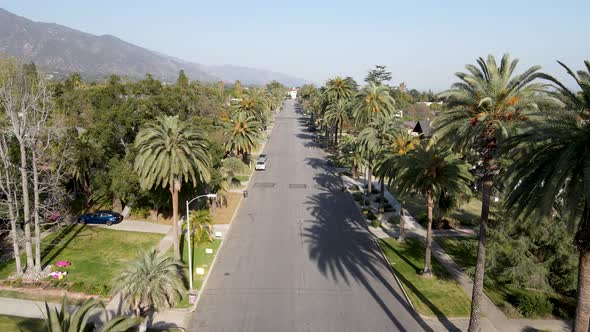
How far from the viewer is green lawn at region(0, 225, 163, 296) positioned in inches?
1080

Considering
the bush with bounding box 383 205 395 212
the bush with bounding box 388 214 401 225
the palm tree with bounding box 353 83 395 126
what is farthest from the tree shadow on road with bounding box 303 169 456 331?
the palm tree with bounding box 353 83 395 126

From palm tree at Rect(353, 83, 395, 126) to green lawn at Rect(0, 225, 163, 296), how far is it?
2825cm

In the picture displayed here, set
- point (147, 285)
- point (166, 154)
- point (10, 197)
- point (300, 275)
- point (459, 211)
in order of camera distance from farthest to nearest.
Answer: point (459, 211), point (300, 275), point (10, 197), point (166, 154), point (147, 285)

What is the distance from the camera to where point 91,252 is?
3212 centimetres

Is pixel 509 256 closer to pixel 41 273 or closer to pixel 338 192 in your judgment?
pixel 338 192

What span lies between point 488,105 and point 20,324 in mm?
26513

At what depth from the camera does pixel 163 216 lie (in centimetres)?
4041

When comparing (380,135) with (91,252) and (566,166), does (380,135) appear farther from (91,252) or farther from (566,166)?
(91,252)

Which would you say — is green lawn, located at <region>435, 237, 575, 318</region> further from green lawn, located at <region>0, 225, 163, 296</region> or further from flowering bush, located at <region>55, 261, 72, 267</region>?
flowering bush, located at <region>55, 261, 72, 267</region>

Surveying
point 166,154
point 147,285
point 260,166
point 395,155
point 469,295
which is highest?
point 166,154

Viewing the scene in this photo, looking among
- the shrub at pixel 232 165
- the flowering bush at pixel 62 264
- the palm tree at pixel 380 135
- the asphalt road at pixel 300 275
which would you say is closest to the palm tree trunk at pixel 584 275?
the asphalt road at pixel 300 275

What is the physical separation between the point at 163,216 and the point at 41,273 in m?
13.7

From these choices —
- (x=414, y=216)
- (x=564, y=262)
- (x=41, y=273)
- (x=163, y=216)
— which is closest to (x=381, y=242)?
(x=414, y=216)

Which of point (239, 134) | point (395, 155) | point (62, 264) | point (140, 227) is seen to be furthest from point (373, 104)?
point (62, 264)
